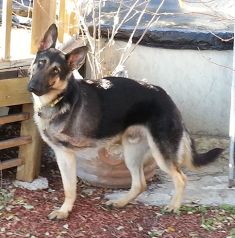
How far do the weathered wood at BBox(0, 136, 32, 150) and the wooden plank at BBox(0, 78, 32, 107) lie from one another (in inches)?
13.6

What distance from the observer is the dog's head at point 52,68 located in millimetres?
4156

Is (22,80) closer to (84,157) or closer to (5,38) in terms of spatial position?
(5,38)

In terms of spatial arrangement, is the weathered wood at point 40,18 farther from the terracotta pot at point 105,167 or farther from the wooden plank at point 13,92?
the terracotta pot at point 105,167

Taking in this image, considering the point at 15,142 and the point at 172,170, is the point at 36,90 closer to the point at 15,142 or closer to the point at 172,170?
the point at 15,142

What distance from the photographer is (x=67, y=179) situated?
4734mm

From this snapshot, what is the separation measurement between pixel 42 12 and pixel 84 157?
1.31 metres

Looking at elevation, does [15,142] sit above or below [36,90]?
below

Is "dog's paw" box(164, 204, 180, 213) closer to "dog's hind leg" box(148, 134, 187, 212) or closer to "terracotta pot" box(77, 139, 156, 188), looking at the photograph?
"dog's hind leg" box(148, 134, 187, 212)

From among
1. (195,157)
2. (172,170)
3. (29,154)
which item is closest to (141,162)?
(172,170)

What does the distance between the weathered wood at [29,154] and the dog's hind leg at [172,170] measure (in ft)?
3.56

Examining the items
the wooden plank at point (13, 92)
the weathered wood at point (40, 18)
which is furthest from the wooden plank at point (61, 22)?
the wooden plank at point (13, 92)

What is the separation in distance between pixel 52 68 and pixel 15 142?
46.0 inches

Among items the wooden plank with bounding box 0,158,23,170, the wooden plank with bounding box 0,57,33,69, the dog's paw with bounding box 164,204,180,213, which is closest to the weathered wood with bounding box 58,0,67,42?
the wooden plank with bounding box 0,57,33,69

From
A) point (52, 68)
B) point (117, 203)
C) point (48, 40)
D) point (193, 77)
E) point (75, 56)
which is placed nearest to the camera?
point (52, 68)
